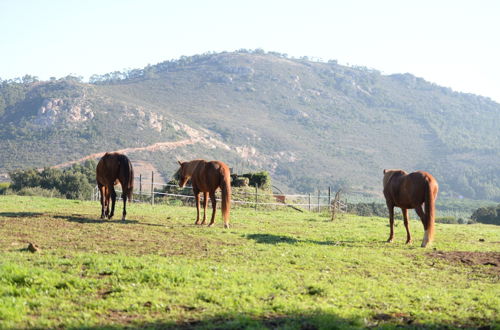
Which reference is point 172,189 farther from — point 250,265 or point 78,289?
point 78,289

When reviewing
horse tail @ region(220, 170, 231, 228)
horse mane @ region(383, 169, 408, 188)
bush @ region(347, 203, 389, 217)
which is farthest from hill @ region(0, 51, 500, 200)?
horse mane @ region(383, 169, 408, 188)

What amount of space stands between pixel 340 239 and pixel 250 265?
5996 millimetres

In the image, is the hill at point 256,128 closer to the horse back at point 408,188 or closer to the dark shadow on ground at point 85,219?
the dark shadow on ground at point 85,219

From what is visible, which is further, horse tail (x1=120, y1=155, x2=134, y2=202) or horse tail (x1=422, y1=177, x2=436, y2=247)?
horse tail (x1=120, y1=155, x2=134, y2=202)

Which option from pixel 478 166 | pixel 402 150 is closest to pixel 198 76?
pixel 402 150

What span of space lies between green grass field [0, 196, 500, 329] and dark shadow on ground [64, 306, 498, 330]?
1 cm

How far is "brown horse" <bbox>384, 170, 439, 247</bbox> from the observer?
1489cm

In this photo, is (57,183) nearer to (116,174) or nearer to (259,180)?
(259,180)

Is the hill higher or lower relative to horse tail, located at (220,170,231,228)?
higher

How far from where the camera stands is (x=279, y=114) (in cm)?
16225

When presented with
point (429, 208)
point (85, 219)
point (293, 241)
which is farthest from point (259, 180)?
point (429, 208)

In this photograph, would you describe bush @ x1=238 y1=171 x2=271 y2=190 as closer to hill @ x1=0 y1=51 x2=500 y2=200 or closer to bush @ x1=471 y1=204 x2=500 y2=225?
bush @ x1=471 y1=204 x2=500 y2=225

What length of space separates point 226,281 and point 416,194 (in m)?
8.30

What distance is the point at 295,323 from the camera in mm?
6930
